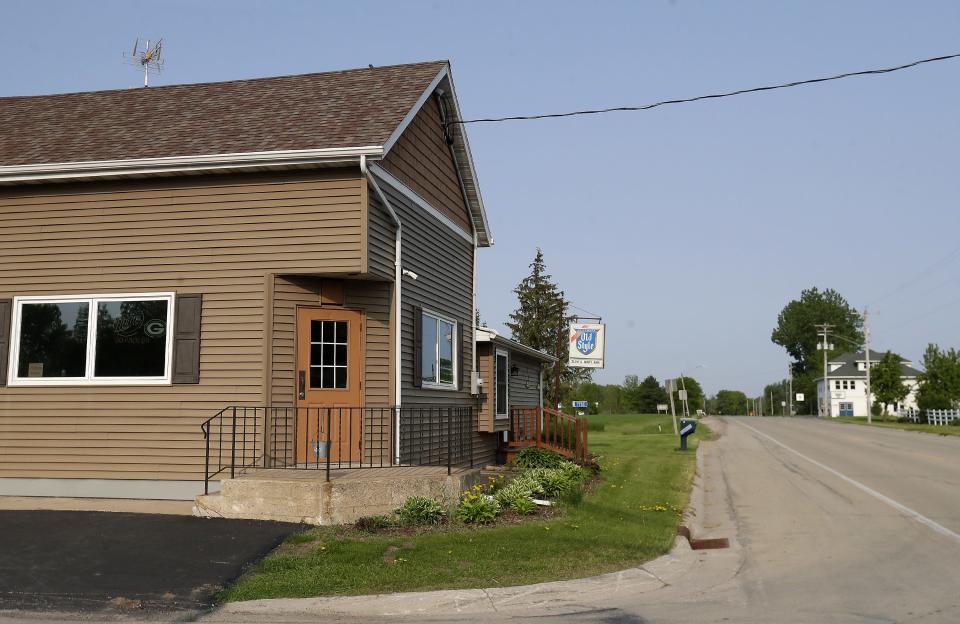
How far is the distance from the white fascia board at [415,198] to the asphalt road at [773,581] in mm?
6766

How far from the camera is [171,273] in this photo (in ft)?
42.0

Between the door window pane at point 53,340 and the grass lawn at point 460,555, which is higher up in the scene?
the door window pane at point 53,340

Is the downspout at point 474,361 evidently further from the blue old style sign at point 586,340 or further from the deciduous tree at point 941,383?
the deciduous tree at point 941,383

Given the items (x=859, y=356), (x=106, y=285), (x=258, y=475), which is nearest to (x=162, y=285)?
(x=106, y=285)

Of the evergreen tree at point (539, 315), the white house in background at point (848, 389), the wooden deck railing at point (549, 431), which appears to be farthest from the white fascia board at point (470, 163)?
the white house in background at point (848, 389)

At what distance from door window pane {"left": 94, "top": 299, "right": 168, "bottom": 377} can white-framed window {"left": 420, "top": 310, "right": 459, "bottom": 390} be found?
4148 millimetres

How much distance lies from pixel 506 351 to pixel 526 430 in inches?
76.5

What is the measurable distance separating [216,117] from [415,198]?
11.4 ft

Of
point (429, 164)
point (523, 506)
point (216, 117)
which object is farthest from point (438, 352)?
point (216, 117)

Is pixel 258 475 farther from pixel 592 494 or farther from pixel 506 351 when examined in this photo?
pixel 506 351

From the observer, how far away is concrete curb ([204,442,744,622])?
24.2 feet

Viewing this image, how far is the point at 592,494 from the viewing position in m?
14.1

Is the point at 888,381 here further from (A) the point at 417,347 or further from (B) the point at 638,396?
(A) the point at 417,347

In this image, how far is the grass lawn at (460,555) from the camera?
8.04 meters
